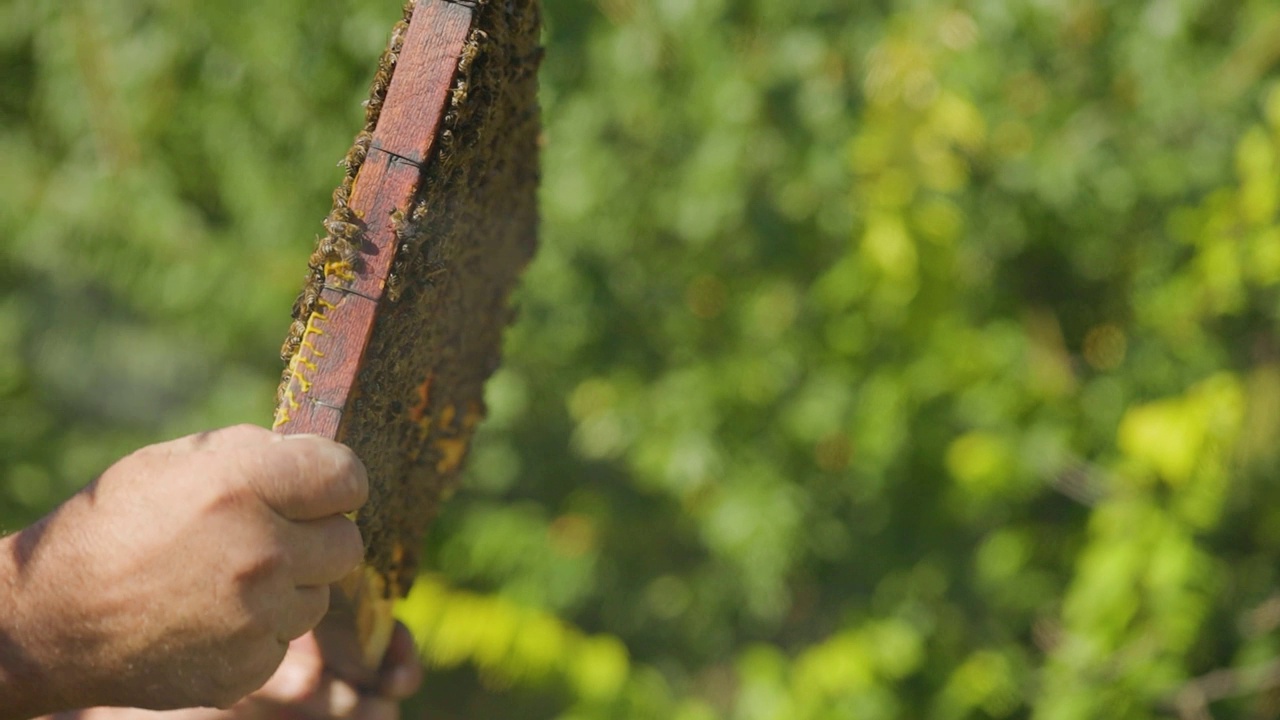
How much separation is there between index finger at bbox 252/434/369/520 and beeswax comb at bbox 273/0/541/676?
0.05 meters

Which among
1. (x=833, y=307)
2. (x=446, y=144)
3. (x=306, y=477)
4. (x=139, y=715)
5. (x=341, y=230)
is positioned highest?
(x=833, y=307)

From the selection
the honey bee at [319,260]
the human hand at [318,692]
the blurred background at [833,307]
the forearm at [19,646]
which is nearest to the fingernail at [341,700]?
the human hand at [318,692]

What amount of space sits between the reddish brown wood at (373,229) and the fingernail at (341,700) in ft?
1.96

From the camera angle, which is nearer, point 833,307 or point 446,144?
point 446,144

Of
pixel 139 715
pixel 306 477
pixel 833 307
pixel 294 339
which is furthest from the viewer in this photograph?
pixel 833 307

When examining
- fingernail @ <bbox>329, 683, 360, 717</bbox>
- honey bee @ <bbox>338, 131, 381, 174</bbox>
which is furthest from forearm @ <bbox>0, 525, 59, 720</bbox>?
honey bee @ <bbox>338, 131, 381, 174</bbox>

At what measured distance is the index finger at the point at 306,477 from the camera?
0.99 meters

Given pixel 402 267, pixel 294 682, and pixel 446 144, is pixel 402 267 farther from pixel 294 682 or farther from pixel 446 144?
pixel 294 682

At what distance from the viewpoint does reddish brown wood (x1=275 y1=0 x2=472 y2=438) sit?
1.05 m

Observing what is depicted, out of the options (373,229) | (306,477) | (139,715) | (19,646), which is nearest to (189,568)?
(306,477)

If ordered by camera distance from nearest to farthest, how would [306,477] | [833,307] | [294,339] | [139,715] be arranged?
[306,477] → [294,339] → [139,715] → [833,307]

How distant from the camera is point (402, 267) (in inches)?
42.9

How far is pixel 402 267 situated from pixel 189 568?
36 cm

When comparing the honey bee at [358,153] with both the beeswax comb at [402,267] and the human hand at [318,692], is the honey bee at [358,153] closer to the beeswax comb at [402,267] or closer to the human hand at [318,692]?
the beeswax comb at [402,267]
